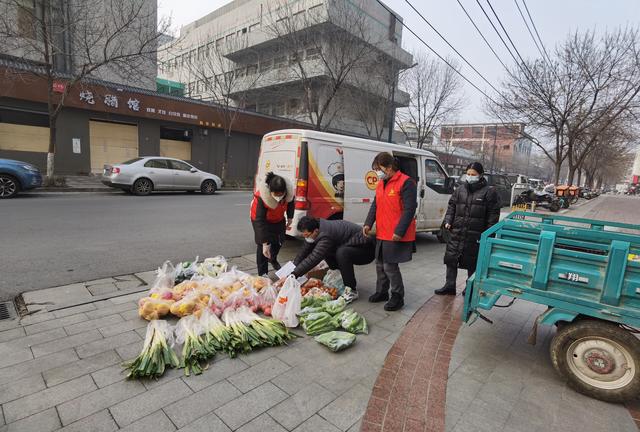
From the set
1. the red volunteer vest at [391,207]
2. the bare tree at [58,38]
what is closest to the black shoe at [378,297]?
the red volunteer vest at [391,207]

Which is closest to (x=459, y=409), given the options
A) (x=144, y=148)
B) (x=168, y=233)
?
(x=168, y=233)

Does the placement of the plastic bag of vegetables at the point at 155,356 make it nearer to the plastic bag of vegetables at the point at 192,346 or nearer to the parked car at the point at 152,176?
the plastic bag of vegetables at the point at 192,346

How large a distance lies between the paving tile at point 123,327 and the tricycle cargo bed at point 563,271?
10.1 ft

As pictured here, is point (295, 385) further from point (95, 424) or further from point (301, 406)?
point (95, 424)

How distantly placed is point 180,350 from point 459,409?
7.26 feet

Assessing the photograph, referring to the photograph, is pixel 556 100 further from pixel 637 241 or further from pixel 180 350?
pixel 180 350

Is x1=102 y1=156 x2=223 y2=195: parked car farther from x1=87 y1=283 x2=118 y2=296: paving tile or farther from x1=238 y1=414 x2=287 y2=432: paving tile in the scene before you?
x1=238 y1=414 x2=287 y2=432: paving tile

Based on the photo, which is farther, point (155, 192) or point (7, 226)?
point (155, 192)

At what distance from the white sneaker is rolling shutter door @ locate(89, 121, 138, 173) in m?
18.5

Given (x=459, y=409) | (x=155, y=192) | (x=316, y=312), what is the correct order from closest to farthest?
1. (x=459, y=409)
2. (x=316, y=312)
3. (x=155, y=192)

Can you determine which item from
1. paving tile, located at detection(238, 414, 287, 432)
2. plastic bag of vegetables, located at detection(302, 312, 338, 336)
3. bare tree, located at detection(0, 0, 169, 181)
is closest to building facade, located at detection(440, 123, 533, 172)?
bare tree, located at detection(0, 0, 169, 181)

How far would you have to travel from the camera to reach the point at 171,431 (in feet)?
6.79

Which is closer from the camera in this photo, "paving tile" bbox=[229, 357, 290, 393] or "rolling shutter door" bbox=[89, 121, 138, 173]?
"paving tile" bbox=[229, 357, 290, 393]

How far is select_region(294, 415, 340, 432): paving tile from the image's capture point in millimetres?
2162
